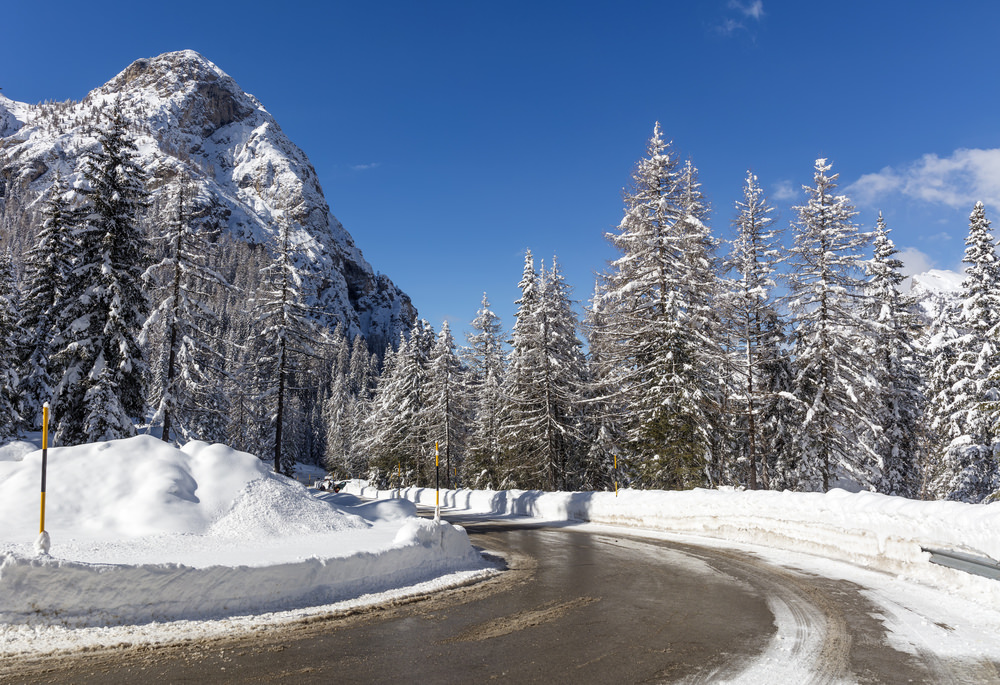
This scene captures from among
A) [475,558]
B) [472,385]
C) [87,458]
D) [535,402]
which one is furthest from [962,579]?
[472,385]

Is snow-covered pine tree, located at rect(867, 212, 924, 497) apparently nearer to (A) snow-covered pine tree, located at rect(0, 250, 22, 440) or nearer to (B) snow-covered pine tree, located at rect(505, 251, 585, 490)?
(B) snow-covered pine tree, located at rect(505, 251, 585, 490)

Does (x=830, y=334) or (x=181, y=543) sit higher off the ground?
(x=830, y=334)

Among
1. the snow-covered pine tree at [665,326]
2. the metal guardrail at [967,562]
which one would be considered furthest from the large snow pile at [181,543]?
the snow-covered pine tree at [665,326]

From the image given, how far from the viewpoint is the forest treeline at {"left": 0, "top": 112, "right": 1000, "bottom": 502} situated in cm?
2134

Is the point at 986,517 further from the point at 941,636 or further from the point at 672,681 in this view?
the point at 672,681

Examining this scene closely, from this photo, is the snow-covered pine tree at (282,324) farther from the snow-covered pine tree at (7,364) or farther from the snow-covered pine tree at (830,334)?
the snow-covered pine tree at (830,334)

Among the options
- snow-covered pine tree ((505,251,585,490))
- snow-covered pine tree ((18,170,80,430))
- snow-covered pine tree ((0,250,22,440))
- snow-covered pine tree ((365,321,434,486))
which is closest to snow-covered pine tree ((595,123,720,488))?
snow-covered pine tree ((505,251,585,490))

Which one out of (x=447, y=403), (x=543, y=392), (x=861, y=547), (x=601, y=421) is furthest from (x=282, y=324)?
(x=861, y=547)

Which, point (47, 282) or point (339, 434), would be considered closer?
point (47, 282)

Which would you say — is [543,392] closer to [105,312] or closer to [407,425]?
[407,425]

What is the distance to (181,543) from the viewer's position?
27.4 feet

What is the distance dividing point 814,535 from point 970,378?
20485 millimetres

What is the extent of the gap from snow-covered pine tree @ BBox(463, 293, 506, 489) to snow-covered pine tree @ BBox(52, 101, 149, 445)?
19016 mm

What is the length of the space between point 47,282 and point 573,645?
1075 inches
